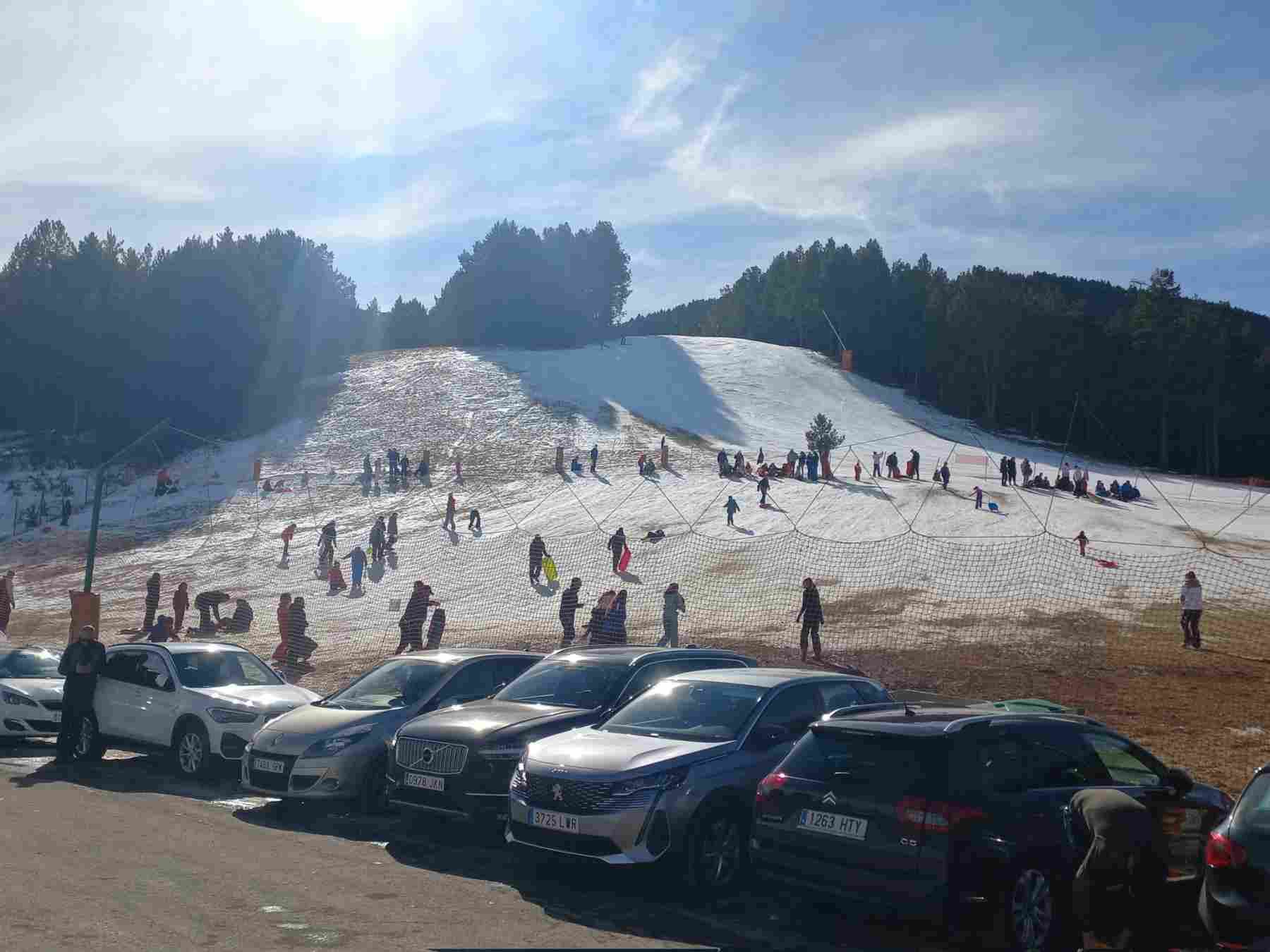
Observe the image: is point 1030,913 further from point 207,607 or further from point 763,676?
point 207,607

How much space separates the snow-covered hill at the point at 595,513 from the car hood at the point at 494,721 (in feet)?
40.5

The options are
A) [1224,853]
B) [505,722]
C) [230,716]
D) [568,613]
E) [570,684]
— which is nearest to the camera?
[1224,853]

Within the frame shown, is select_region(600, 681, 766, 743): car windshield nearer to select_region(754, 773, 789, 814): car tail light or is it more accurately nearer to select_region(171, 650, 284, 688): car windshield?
select_region(754, 773, 789, 814): car tail light

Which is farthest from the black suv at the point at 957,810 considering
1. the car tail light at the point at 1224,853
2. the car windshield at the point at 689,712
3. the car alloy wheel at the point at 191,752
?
the car alloy wheel at the point at 191,752

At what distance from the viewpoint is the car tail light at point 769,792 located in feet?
23.2

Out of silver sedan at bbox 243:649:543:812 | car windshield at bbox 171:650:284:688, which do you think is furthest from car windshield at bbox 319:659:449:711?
car windshield at bbox 171:650:284:688

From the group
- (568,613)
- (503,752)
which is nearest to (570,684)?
(503,752)

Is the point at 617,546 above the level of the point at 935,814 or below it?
above

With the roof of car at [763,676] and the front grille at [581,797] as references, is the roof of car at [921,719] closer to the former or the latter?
the roof of car at [763,676]

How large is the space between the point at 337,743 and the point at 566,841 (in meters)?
3.55

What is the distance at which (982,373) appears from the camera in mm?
83688

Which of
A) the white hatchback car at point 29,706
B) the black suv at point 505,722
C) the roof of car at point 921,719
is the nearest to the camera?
the roof of car at point 921,719

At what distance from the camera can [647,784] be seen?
25.3 feet

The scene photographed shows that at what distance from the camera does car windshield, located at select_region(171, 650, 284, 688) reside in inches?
520
